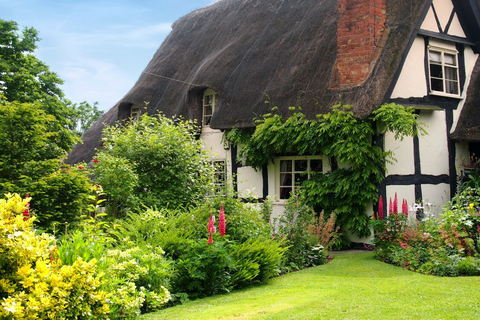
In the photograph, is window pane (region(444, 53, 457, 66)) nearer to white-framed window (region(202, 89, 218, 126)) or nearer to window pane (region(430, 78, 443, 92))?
window pane (region(430, 78, 443, 92))

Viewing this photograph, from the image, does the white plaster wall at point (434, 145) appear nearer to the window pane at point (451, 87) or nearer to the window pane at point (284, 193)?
the window pane at point (451, 87)

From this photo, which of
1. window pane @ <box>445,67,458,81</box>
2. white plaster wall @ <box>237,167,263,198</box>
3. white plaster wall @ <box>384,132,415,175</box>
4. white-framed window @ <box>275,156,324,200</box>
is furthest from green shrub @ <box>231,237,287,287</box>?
window pane @ <box>445,67,458,81</box>

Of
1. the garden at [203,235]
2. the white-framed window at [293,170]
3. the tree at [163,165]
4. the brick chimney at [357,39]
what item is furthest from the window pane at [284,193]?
the brick chimney at [357,39]

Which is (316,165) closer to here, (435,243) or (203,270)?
(435,243)

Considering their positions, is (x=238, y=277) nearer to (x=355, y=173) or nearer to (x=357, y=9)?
(x=355, y=173)

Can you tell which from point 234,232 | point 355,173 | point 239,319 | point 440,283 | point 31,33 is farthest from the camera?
point 31,33

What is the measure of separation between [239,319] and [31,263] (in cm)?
221

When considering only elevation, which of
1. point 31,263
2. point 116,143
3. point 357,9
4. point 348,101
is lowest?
point 31,263

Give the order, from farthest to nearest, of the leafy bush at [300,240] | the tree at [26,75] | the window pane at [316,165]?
the tree at [26,75]
the window pane at [316,165]
the leafy bush at [300,240]

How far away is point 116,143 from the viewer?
37.0ft

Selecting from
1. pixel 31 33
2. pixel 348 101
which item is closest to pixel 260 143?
pixel 348 101

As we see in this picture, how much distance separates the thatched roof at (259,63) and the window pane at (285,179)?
5.31 feet

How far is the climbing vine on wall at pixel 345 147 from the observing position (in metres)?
10.4

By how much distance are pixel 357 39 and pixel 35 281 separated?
357 inches
